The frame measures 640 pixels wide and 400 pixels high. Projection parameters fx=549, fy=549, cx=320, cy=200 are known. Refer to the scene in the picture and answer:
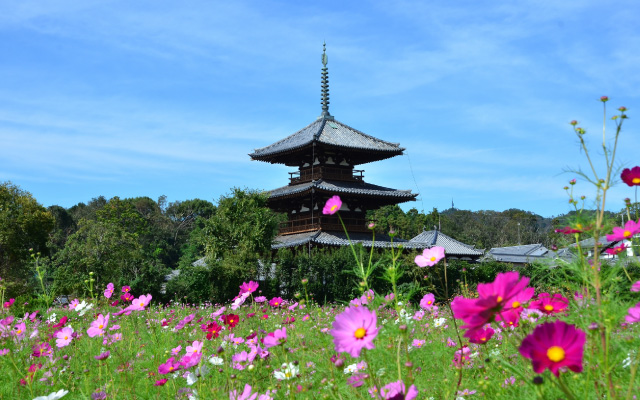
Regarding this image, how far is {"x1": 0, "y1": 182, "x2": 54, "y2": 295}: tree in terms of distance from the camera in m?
29.0

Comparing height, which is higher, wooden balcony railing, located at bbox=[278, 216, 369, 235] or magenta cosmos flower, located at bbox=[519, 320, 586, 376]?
wooden balcony railing, located at bbox=[278, 216, 369, 235]

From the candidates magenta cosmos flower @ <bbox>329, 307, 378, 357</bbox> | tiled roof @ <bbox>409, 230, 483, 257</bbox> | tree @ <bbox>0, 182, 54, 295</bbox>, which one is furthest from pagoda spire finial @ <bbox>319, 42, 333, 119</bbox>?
magenta cosmos flower @ <bbox>329, 307, 378, 357</bbox>

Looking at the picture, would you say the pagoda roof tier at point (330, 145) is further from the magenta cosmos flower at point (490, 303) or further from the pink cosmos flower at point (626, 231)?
the magenta cosmos flower at point (490, 303)

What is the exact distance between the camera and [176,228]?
5172 centimetres

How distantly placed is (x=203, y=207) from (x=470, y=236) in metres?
29.3

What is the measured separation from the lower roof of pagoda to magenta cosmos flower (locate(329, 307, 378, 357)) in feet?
60.4

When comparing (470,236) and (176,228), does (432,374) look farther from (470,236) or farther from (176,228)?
(470,236)

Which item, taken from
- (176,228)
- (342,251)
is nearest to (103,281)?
(342,251)

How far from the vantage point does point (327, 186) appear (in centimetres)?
2053

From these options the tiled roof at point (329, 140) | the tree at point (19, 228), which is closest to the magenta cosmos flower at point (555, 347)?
the tiled roof at point (329, 140)

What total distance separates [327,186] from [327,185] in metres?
0.25

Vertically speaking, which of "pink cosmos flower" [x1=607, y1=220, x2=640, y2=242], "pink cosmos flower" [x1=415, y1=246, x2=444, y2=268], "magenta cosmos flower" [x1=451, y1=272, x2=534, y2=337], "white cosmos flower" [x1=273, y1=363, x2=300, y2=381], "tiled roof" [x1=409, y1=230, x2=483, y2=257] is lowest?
"tiled roof" [x1=409, y1=230, x2=483, y2=257]

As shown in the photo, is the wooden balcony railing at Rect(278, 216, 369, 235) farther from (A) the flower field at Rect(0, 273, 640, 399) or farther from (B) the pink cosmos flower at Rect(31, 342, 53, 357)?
(B) the pink cosmos flower at Rect(31, 342, 53, 357)

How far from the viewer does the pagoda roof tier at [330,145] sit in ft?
71.7
